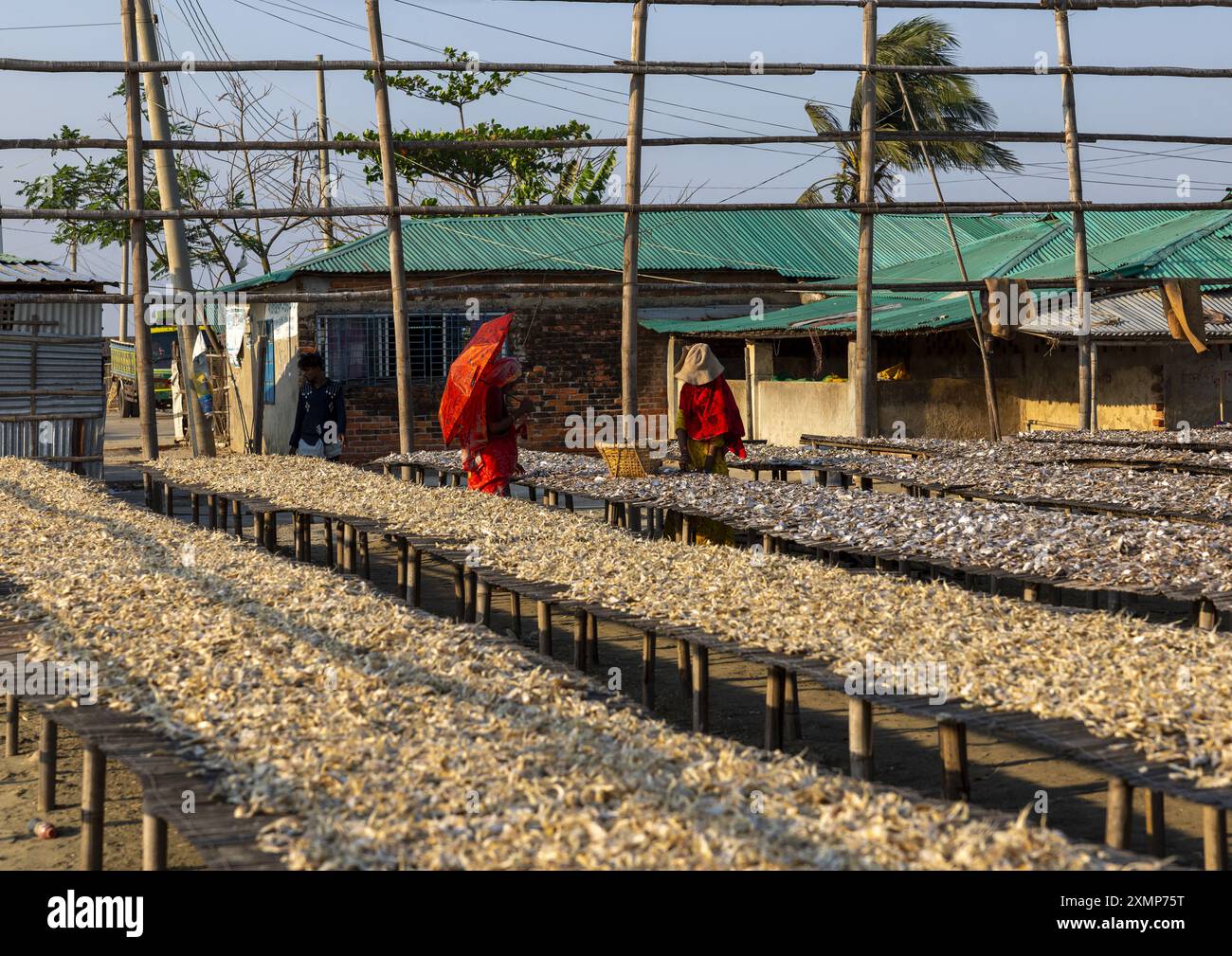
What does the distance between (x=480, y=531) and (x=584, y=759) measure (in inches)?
175

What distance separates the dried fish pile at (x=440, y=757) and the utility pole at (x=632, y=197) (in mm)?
6854

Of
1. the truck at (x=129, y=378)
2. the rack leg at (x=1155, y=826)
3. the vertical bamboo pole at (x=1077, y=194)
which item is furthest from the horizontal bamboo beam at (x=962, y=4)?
the truck at (x=129, y=378)

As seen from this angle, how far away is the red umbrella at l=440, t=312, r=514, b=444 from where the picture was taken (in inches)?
420

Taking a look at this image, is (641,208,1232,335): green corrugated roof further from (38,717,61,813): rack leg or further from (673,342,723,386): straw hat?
(38,717,61,813): rack leg

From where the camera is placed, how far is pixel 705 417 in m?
10.9

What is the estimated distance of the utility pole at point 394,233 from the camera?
13.2 meters

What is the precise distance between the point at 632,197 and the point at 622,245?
28.9 ft

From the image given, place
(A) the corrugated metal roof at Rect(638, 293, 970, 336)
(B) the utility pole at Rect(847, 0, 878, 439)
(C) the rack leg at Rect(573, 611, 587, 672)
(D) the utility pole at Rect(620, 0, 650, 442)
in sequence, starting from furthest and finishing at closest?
1. (A) the corrugated metal roof at Rect(638, 293, 970, 336)
2. (B) the utility pole at Rect(847, 0, 878, 439)
3. (D) the utility pole at Rect(620, 0, 650, 442)
4. (C) the rack leg at Rect(573, 611, 587, 672)

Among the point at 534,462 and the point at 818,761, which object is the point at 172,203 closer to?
the point at 534,462

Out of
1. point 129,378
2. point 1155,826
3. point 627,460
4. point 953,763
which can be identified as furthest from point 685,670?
point 129,378

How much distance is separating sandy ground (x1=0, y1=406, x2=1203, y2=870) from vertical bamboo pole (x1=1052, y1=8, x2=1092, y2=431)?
7194mm

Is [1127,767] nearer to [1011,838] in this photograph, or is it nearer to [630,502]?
[1011,838]

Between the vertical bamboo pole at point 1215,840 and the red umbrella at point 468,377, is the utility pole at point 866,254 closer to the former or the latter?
the red umbrella at point 468,377

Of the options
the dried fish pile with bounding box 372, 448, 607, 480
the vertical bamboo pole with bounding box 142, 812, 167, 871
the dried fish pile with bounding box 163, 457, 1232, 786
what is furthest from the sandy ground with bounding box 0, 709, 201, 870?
the dried fish pile with bounding box 372, 448, 607, 480
